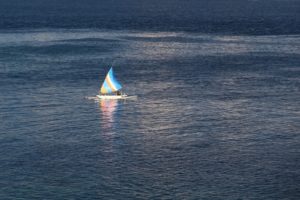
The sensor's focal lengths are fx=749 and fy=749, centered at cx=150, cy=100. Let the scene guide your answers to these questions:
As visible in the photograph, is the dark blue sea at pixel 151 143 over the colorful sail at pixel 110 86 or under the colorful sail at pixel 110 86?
under

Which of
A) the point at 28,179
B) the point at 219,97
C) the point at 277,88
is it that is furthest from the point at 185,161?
the point at 277,88

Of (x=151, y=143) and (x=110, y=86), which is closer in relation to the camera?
(x=151, y=143)

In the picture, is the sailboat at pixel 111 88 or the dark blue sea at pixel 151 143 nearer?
the dark blue sea at pixel 151 143

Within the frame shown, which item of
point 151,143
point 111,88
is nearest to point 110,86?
point 111,88

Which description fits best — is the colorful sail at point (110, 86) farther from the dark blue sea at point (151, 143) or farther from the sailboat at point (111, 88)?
the dark blue sea at point (151, 143)

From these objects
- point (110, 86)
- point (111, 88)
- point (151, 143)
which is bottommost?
point (151, 143)

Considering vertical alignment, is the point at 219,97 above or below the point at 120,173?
above

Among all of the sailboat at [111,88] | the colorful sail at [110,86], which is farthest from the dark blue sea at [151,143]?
the colorful sail at [110,86]

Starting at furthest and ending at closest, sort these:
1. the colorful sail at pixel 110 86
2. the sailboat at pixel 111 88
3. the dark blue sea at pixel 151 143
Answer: the colorful sail at pixel 110 86, the sailboat at pixel 111 88, the dark blue sea at pixel 151 143

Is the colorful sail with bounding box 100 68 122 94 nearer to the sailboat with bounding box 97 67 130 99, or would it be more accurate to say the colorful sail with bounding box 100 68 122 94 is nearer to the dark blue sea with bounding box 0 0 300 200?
the sailboat with bounding box 97 67 130 99

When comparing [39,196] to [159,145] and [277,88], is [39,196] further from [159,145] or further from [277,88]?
[277,88]

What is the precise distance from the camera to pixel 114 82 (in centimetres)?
18412

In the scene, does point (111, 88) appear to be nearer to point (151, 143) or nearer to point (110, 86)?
point (110, 86)

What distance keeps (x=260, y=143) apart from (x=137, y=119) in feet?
98.2
